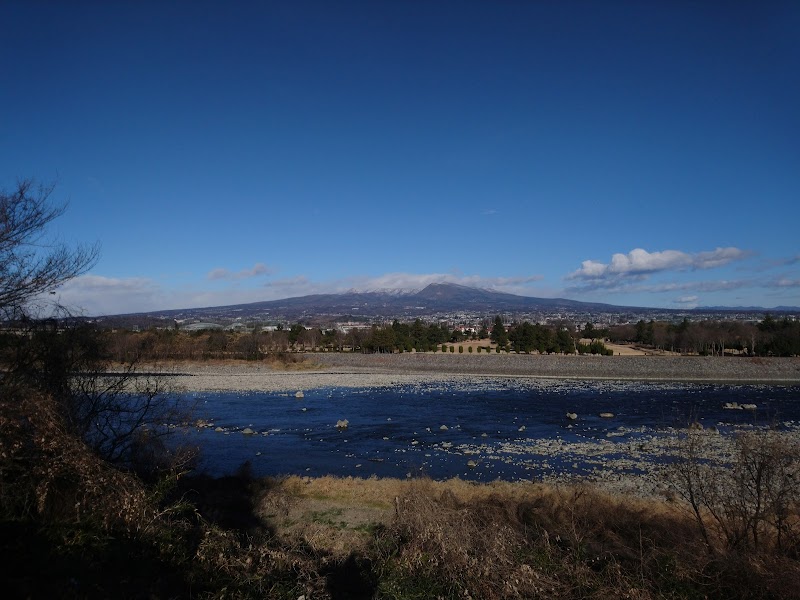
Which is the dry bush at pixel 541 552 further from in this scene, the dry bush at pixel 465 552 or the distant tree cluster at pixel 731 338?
the distant tree cluster at pixel 731 338

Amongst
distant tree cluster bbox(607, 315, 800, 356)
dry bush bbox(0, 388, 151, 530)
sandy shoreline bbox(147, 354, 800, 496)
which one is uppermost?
dry bush bbox(0, 388, 151, 530)

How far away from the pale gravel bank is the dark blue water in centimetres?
590

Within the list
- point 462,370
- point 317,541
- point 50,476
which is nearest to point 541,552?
point 317,541

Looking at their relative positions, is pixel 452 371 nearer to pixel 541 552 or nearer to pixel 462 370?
pixel 462 370

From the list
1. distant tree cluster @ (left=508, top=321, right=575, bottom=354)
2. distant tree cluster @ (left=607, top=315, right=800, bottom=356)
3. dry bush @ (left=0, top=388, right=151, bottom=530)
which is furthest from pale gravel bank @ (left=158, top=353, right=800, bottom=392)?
dry bush @ (left=0, top=388, right=151, bottom=530)

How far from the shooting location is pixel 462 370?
5462 centimetres

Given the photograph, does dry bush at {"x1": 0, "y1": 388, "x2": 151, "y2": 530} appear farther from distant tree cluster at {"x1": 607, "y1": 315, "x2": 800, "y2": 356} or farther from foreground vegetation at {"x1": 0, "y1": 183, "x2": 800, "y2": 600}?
distant tree cluster at {"x1": 607, "y1": 315, "x2": 800, "y2": 356}

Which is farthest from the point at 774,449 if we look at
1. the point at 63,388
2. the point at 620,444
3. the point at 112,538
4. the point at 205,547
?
the point at 620,444

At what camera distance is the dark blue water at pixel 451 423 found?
16.5 m

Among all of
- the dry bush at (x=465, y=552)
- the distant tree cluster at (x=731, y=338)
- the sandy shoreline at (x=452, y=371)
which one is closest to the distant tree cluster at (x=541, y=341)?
the sandy shoreline at (x=452, y=371)

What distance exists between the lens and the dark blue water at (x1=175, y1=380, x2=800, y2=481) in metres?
16.5

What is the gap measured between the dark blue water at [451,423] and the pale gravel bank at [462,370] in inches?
232

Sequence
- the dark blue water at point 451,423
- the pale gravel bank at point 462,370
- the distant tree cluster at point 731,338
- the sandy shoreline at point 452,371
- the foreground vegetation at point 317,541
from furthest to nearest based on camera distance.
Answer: the distant tree cluster at point 731,338, the pale gravel bank at point 462,370, the sandy shoreline at point 452,371, the dark blue water at point 451,423, the foreground vegetation at point 317,541

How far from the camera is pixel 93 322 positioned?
11.1 m
